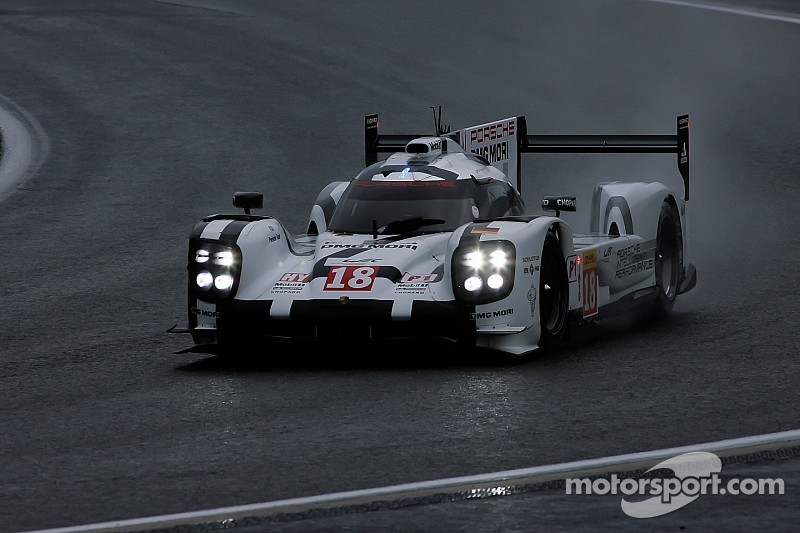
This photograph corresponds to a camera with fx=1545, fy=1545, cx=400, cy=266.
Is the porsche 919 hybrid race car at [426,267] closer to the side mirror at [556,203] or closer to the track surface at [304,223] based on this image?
the side mirror at [556,203]

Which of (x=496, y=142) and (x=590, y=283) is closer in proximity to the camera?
(x=590, y=283)

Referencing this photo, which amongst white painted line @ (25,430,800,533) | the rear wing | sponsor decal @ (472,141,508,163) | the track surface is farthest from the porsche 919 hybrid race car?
white painted line @ (25,430,800,533)

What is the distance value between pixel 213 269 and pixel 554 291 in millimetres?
2010

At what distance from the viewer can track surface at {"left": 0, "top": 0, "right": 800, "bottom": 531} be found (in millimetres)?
6363

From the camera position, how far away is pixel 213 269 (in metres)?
8.98

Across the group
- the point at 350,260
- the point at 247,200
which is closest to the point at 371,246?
the point at 350,260

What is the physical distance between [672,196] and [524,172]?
22.3 ft

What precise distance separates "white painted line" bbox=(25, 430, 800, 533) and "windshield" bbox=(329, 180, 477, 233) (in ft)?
12.0

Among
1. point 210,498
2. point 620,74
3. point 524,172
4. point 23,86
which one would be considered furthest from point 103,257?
point 620,74

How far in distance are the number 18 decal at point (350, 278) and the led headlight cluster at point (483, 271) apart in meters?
0.49

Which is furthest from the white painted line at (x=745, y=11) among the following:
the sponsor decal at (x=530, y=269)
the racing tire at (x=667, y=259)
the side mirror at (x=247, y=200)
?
the sponsor decal at (x=530, y=269)

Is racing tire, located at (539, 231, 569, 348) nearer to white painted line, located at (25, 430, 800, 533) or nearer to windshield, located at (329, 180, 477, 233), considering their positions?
windshield, located at (329, 180, 477, 233)

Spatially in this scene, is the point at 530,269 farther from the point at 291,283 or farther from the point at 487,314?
the point at 291,283

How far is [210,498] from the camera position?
558 cm
